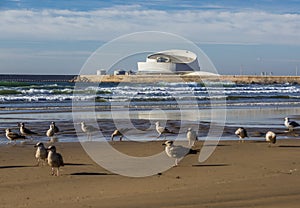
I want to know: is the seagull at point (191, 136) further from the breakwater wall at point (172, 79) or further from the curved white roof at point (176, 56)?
the curved white roof at point (176, 56)

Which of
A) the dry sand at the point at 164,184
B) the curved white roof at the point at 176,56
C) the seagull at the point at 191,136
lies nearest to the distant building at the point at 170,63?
the curved white roof at the point at 176,56

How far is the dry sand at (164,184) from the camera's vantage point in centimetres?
819

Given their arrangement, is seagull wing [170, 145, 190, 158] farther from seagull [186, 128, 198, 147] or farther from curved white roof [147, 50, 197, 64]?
curved white roof [147, 50, 197, 64]

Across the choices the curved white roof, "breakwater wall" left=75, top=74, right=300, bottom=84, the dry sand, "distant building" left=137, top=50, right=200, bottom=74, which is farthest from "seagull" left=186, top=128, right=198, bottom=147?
the curved white roof

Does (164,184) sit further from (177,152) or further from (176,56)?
(176,56)

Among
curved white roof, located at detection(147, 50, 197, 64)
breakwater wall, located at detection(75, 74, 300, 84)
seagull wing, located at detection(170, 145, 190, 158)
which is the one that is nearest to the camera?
seagull wing, located at detection(170, 145, 190, 158)

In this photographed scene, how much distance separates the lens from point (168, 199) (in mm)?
8320

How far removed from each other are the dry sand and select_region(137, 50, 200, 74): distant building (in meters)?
107

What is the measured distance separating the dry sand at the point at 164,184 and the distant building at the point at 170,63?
4213 inches

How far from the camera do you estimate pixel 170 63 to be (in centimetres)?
12181

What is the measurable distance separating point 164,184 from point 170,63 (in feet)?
370

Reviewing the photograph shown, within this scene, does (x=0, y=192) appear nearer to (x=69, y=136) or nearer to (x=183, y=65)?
(x=69, y=136)

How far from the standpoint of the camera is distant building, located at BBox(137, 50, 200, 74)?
121688mm

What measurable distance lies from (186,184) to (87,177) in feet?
6.32
